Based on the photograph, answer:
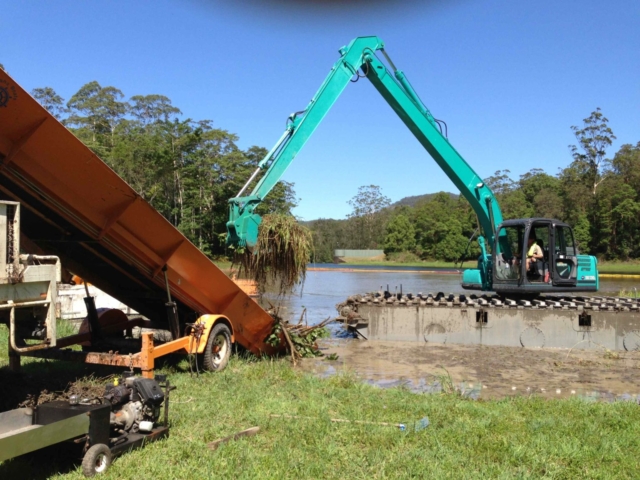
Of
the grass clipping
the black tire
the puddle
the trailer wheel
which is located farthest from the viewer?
the grass clipping

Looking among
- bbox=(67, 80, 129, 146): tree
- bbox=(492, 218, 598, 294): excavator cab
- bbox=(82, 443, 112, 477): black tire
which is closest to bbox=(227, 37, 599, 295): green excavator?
bbox=(492, 218, 598, 294): excavator cab

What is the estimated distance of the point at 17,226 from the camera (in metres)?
4.07

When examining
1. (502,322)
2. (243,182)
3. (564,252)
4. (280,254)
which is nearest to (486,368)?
(502,322)

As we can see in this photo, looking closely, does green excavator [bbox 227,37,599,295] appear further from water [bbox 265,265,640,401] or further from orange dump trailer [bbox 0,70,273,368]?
orange dump trailer [bbox 0,70,273,368]

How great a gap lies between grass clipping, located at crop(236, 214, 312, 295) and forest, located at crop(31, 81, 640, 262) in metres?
8.46

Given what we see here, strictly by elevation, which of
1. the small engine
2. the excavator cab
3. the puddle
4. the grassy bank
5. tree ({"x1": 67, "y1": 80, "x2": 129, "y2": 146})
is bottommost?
the puddle

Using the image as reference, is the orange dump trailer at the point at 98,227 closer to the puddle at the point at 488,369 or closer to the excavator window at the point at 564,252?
the puddle at the point at 488,369

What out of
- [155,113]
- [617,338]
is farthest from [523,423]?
[155,113]

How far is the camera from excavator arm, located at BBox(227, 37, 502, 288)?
1086 cm

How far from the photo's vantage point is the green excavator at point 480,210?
13547mm

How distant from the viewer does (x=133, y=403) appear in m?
5.07

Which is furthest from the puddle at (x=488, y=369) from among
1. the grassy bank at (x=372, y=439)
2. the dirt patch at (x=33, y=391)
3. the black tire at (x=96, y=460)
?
the black tire at (x=96, y=460)

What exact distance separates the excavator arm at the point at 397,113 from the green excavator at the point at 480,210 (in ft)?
0.07

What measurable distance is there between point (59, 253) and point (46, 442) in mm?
4371
